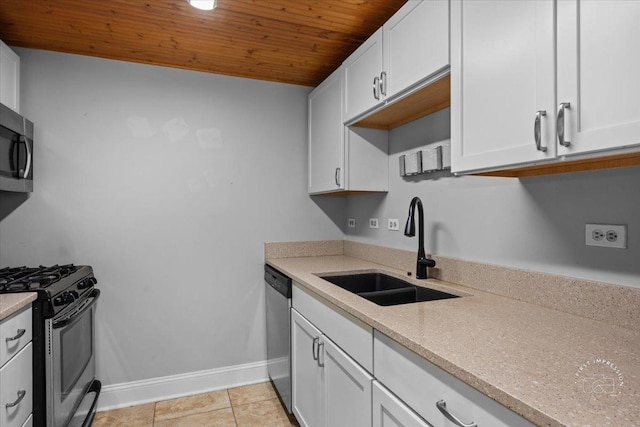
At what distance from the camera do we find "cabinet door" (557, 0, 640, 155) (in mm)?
853

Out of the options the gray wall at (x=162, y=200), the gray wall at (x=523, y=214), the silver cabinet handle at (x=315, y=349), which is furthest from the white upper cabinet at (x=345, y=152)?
the silver cabinet handle at (x=315, y=349)

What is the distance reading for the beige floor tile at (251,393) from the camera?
100 inches

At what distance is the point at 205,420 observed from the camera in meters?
2.30

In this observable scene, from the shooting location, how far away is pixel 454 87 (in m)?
1.38

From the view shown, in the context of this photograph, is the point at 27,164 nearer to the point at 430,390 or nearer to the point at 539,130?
the point at 430,390

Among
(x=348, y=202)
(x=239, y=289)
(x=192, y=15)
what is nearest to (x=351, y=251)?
(x=348, y=202)

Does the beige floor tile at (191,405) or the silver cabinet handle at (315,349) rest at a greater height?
the silver cabinet handle at (315,349)

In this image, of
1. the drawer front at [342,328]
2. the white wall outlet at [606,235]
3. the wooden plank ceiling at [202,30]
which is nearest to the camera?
the white wall outlet at [606,235]

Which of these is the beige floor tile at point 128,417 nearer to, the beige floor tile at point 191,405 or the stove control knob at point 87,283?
the beige floor tile at point 191,405

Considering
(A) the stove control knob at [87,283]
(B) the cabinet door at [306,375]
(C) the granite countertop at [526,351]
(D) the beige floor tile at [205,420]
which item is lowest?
(D) the beige floor tile at [205,420]

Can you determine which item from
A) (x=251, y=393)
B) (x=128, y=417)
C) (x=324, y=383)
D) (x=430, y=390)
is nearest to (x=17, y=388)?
(x=128, y=417)

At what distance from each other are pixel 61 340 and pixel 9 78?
156cm

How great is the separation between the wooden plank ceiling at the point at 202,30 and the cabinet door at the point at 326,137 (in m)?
0.21

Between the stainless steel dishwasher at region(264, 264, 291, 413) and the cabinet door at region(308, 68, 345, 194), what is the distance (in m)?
0.74
